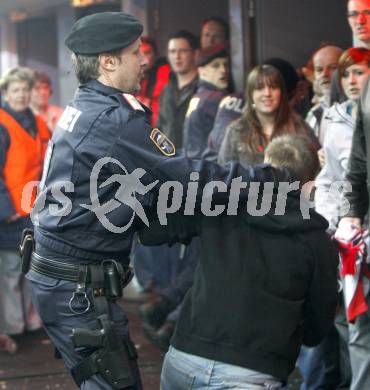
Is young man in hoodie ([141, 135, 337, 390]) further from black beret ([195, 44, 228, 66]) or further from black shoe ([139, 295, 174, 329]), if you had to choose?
black beret ([195, 44, 228, 66])

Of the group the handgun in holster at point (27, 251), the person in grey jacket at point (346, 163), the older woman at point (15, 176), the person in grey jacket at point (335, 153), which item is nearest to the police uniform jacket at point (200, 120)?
the older woman at point (15, 176)

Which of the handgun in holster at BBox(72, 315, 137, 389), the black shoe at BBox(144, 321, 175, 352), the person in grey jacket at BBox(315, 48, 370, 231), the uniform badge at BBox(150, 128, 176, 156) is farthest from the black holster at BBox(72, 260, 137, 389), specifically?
the black shoe at BBox(144, 321, 175, 352)

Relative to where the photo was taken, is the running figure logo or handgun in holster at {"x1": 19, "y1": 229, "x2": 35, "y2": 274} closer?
the running figure logo

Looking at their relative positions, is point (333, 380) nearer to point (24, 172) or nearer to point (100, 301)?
point (100, 301)

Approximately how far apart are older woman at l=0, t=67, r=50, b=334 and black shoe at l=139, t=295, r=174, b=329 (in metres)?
1.10

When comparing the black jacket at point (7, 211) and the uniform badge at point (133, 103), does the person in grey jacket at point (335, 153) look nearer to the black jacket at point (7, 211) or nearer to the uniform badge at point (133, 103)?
the uniform badge at point (133, 103)

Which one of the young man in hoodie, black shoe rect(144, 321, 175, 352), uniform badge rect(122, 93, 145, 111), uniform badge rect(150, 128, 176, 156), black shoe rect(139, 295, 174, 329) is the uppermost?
uniform badge rect(122, 93, 145, 111)

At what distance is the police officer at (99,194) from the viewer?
3.71 meters

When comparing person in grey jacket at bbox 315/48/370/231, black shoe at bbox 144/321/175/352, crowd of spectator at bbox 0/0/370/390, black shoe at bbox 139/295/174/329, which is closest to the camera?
crowd of spectator at bbox 0/0/370/390

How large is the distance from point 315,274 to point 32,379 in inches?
138

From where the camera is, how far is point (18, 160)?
741 cm

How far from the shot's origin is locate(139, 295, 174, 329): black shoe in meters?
7.11

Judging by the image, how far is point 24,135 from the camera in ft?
24.6

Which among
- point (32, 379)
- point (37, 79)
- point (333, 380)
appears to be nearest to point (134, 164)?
point (333, 380)
